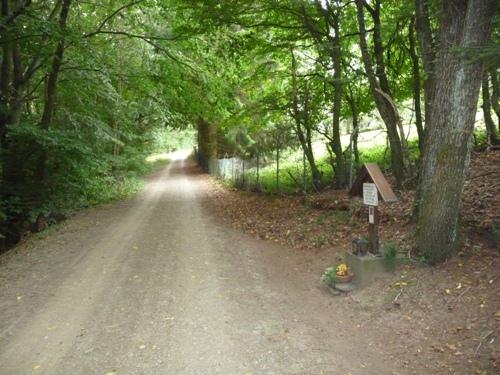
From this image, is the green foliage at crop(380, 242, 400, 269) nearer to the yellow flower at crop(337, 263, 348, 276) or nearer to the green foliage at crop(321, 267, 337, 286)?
the yellow flower at crop(337, 263, 348, 276)

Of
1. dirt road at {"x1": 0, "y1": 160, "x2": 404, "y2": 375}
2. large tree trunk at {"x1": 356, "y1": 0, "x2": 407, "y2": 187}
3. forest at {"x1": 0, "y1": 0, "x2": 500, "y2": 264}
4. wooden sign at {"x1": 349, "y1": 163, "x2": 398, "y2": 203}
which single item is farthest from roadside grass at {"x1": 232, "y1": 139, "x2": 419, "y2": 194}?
wooden sign at {"x1": 349, "y1": 163, "x2": 398, "y2": 203}

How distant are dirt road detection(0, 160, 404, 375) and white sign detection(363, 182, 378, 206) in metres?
1.54

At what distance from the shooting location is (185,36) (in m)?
12.3

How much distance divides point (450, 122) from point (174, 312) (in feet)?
14.8

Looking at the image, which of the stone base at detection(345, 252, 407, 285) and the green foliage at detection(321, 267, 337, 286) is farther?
the green foliage at detection(321, 267, 337, 286)

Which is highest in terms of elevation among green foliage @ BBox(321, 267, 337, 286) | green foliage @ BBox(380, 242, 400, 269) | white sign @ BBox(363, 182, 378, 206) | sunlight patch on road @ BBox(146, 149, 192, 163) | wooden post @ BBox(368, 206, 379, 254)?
sunlight patch on road @ BBox(146, 149, 192, 163)

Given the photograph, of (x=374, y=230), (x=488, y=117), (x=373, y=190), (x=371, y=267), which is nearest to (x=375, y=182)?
(x=373, y=190)

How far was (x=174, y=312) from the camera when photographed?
5.51 m

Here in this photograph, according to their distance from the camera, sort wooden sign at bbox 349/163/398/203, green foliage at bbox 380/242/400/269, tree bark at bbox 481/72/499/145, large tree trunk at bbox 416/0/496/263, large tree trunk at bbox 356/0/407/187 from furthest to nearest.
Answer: tree bark at bbox 481/72/499/145 < large tree trunk at bbox 356/0/407/187 < green foliage at bbox 380/242/400/269 < wooden sign at bbox 349/163/398/203 < large tree trunk at bbox 416/0/496/263

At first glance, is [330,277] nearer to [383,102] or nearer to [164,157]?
[383,102]

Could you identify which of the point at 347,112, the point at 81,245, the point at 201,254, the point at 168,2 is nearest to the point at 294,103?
the point at 347,112

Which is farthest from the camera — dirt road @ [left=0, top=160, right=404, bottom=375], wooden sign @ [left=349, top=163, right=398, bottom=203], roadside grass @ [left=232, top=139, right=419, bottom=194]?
roadside grass @ [left=232, top=139, right=419, bottom=194]

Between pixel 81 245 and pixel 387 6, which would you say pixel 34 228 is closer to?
pixel 81 245

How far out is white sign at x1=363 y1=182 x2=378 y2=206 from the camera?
5.80 m
